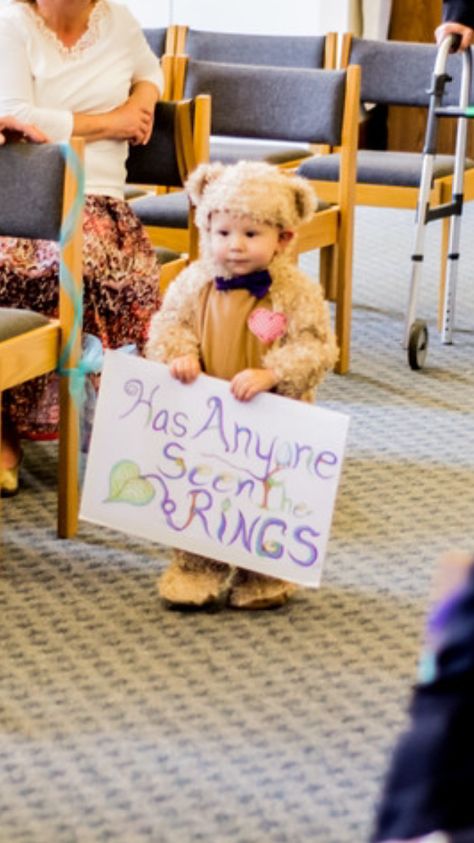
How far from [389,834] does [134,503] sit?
167 centimetres

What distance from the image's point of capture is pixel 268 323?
225cm

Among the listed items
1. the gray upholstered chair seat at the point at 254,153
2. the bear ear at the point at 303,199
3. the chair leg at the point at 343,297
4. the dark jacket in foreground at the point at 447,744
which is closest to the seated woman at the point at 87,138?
the bear ear at the point at 303,199

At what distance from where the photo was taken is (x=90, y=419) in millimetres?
2756

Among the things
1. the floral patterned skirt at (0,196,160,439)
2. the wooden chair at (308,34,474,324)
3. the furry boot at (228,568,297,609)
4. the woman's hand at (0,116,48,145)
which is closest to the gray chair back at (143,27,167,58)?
the wooden chair at (308,34,474,324)

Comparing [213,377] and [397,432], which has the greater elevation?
[213,377]

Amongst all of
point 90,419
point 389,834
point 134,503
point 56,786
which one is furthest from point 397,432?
point 389,834

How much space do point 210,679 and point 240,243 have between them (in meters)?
0.64

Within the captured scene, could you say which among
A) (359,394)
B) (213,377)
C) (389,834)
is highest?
(389,834)

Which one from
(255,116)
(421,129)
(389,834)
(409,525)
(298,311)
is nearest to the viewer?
(389,834)

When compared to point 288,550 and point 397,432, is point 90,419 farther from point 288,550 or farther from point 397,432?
point 397,432

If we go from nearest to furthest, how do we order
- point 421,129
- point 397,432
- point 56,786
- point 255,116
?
1. point 56,786
2. point 397,432
3. point 255,116
4. point 421,129

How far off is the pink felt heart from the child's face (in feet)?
0.23

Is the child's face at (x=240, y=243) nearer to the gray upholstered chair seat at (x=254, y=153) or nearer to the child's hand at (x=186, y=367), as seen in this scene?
the child's hand at (x=186, y=367)

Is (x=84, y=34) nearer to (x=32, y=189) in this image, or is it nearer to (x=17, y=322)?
(x=32, y=189)
